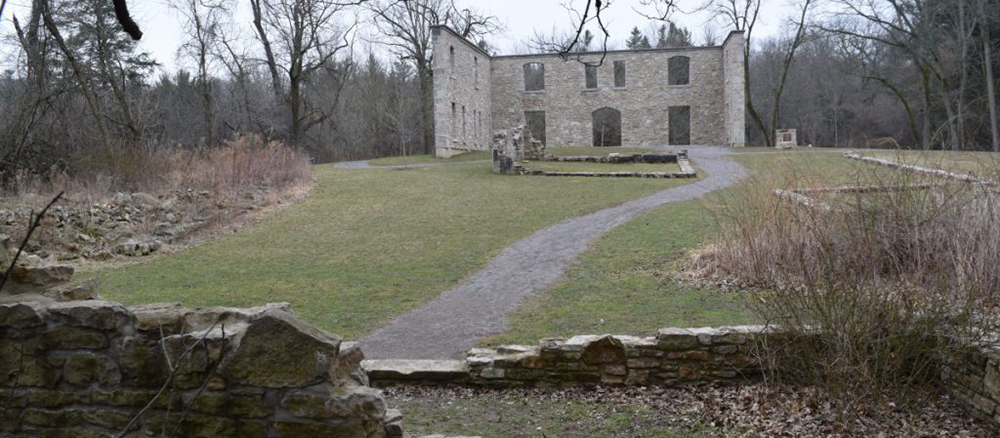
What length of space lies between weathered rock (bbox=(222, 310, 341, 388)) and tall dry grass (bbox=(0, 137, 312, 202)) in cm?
1405

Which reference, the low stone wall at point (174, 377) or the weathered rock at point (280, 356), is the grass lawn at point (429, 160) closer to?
the low stone wall at point (174, 377)

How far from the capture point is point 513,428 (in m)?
5.45

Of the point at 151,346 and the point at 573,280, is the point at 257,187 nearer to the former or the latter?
the point at 573,280

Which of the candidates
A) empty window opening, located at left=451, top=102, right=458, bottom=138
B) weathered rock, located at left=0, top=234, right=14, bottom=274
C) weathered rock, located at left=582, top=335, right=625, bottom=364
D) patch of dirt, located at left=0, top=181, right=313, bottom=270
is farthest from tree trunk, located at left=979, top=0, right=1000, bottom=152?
weathered rock, located at left=0, top=234, right=14, bottom=274

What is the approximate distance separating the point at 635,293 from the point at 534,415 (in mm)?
3829

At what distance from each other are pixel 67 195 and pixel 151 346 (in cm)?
1389

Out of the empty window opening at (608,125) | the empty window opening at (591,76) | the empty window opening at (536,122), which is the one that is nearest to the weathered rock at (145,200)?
the empty window opening at (591,76)

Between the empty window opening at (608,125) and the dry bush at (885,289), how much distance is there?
3924cm

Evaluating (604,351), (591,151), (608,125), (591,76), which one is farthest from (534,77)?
(604,351)

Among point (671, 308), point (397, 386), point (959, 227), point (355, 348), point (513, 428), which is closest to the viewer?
point (355, 348)

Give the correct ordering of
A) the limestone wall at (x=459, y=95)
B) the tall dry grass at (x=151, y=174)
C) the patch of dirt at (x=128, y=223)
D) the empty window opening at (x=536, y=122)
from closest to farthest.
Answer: the patch of dirt at (x=128, y=223), the tall dry grass at (x=151, y=174), the limestone wall at (x=459, y=95), the empty window opening at (x=536, y=122)

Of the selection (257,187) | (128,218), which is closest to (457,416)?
(128,218)

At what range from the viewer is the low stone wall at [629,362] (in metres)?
6.31

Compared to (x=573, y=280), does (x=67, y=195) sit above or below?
above
